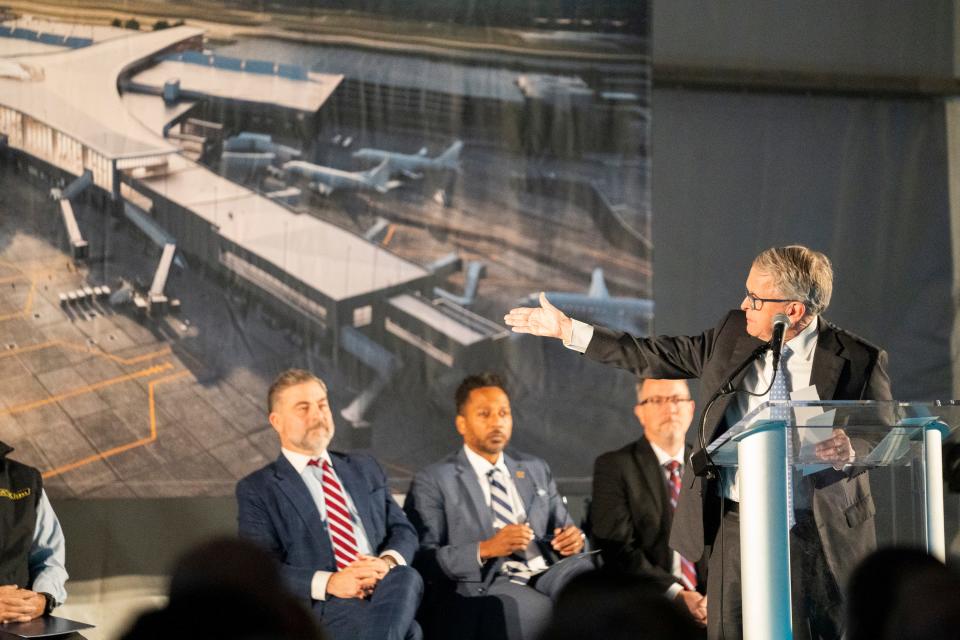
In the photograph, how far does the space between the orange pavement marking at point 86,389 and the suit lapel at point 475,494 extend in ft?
4.55

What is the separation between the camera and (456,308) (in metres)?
5.09

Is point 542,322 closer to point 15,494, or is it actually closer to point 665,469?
point 665,469

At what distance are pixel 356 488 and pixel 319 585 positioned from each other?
443mm

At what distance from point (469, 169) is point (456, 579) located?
1904 mm

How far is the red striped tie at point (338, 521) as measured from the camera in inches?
154

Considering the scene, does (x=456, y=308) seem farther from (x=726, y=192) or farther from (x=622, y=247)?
(x=726, y=192)

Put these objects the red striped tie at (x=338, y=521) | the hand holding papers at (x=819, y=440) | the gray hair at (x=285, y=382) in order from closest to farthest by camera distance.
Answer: the hand holding papers at (x=819, y=440) < the red striped tie at (x=338, y=521) < the gray hair at (x=285, y=382)

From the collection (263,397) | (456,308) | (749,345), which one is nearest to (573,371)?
(456,308)

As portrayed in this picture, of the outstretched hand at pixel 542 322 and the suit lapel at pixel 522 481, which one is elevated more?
the outstretched hand at pixel 542 322

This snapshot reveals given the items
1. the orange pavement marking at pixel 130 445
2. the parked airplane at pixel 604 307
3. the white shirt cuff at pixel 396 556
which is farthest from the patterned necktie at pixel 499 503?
the orange pavement marking at pixel 130 445

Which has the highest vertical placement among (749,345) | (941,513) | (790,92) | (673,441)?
(790,92)

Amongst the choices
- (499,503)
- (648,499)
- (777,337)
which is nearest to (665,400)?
(648,499)

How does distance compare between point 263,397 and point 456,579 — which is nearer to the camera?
point 456,579

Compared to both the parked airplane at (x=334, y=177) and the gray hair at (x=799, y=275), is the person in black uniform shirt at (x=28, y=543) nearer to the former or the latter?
the parked airplane at (x=334, y=177)
